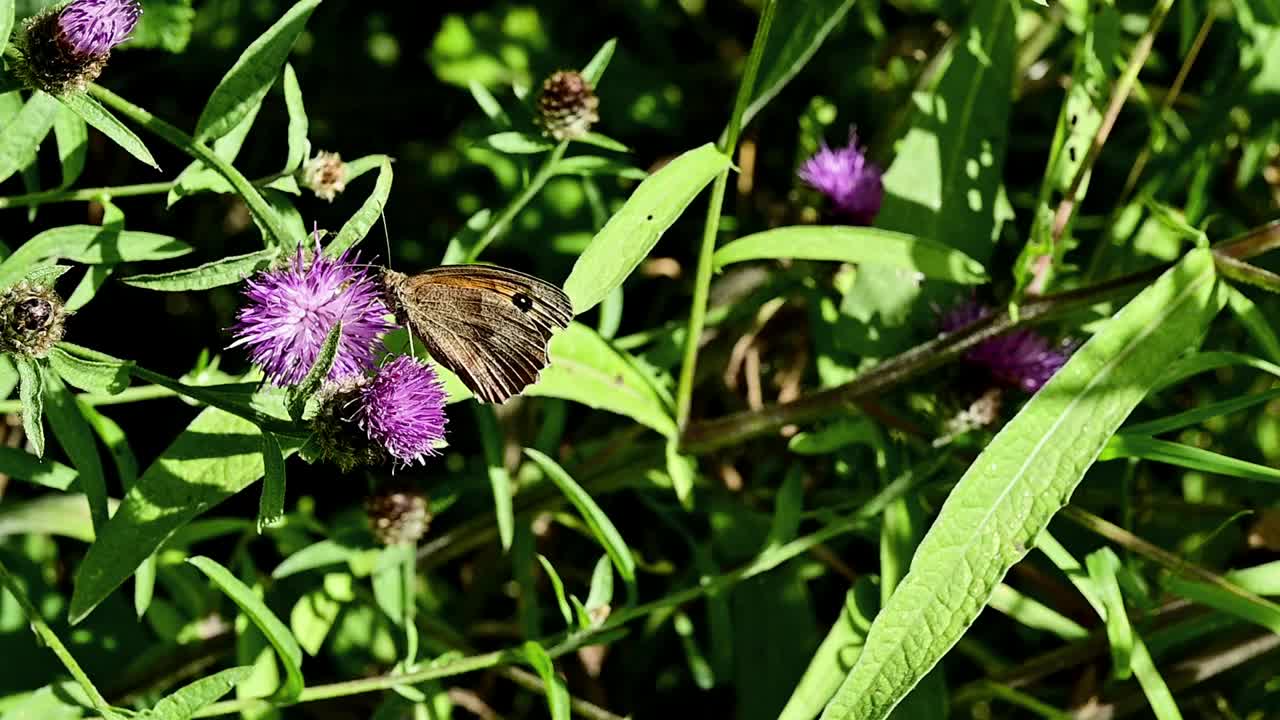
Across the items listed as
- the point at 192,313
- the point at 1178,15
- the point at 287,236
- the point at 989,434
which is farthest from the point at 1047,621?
the point at 192,313

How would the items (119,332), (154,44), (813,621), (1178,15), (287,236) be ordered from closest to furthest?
(287,236) → (154,44) → (813,621) → (119,332) → (1178,15)

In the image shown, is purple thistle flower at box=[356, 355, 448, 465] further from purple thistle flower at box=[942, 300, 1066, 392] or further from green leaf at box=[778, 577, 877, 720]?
purple thistle flower at box=[942, 300, 1066, 392]

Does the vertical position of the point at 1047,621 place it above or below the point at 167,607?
below

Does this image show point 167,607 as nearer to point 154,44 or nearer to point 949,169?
point 154,44

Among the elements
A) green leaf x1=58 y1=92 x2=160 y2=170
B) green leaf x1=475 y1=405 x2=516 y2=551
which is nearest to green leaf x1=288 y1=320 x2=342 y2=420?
green leaf x1=58 y1=92 x2=160 y2=170

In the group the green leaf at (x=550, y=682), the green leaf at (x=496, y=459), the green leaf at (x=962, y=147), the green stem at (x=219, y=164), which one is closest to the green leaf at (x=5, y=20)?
the green stem at (x=219, y=164)

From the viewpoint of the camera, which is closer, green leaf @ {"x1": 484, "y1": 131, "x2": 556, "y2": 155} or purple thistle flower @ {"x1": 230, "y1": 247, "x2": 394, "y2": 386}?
purple thistle flower @ {"x1": 230, "y1": 247, "x2": 394, "y2": 386}

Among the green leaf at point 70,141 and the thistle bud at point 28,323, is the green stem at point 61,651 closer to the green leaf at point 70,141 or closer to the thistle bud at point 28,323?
the thistle bud at point 28,323
